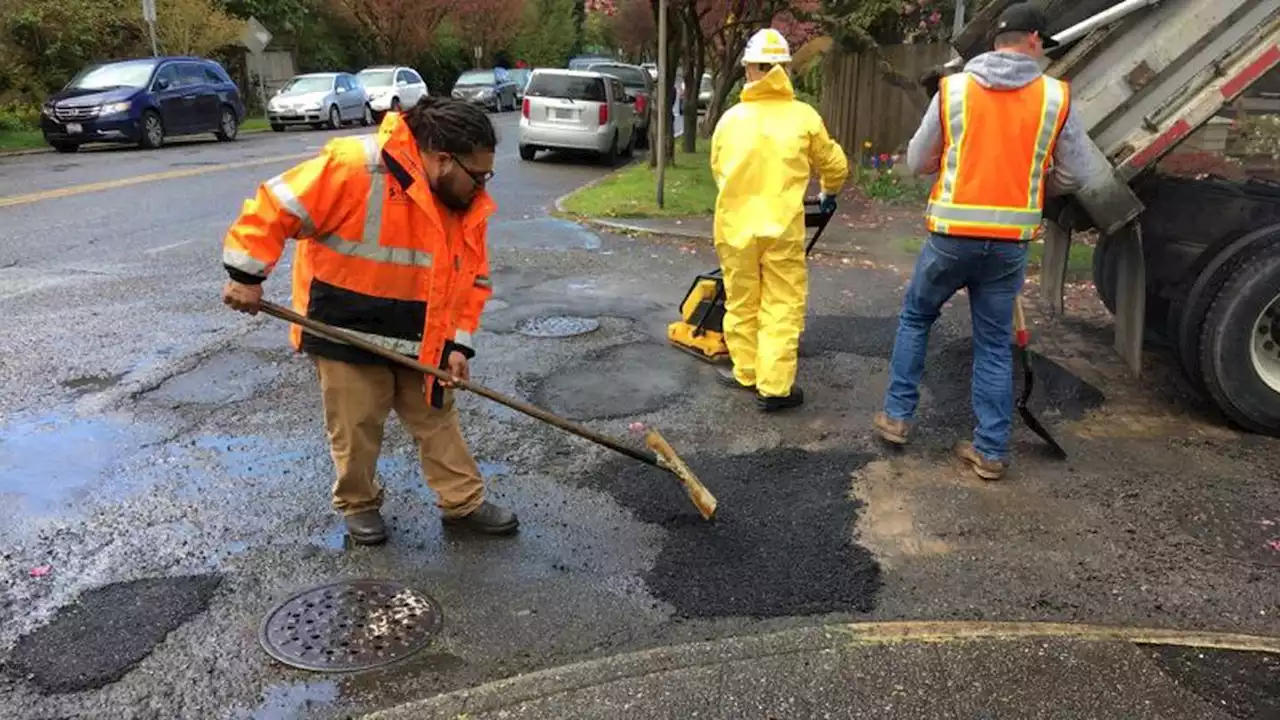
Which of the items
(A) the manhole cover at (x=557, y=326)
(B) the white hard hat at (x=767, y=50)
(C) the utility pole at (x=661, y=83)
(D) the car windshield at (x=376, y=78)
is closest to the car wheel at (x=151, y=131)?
(D) the car windshield at (x=376, y=78)

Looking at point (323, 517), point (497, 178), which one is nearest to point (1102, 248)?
point (323, 517)

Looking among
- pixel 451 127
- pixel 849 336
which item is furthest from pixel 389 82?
Answer: pixel 451 127

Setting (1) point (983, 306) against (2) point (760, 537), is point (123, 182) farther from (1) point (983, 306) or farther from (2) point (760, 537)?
(1) point (983, 306)

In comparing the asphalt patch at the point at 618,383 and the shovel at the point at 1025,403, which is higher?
the shovel at the point at 1025,403

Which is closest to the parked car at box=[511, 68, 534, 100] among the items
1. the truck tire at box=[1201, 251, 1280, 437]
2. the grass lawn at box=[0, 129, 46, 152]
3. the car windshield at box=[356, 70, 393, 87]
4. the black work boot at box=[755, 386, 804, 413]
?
the car windshield at box=[356, 70, 393, 87]

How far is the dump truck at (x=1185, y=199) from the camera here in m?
4.37

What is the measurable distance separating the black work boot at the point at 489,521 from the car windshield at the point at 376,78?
25.1 metres

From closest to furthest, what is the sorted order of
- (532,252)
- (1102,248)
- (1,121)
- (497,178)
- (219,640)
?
(219,640) < (1102,248) < (532,252) < (497,178) < (1,121)

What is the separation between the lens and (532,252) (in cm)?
924

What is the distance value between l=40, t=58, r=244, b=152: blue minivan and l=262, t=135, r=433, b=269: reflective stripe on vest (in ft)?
54.0

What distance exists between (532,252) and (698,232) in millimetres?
1807

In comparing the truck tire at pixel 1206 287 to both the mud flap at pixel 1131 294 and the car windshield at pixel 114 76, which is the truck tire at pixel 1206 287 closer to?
the mud flap at pixel 1131 294

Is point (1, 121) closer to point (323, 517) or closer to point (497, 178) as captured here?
point (497, 178)

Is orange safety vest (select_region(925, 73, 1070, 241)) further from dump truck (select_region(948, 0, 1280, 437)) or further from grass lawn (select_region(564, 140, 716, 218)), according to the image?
grass lawn (select_region(564, 140, 716, 218))
